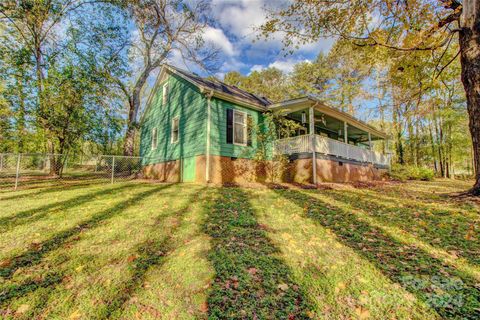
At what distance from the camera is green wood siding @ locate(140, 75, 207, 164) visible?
10.6m

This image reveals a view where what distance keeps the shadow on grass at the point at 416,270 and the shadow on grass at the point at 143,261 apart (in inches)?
107

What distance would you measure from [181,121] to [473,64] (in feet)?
36.3

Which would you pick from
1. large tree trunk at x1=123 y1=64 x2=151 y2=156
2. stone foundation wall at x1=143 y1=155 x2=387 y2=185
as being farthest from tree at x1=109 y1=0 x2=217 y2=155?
stone foundation wall at x1=143 y1=155 x2=387 y2=185

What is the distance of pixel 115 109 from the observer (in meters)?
13.7

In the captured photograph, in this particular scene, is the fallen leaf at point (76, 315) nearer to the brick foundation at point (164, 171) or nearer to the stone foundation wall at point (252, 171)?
the stone foundation wall at point (252, 171)

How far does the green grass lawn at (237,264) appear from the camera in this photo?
2.04 metres

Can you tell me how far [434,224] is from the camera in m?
4.30

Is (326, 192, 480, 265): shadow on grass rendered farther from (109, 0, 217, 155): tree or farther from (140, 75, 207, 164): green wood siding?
(109, 0, 217, 155): tree

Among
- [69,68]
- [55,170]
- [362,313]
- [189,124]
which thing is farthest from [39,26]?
[362,313]

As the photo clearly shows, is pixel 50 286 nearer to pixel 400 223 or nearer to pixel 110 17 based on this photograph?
pixel 400 223

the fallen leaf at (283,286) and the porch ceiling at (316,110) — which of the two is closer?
the fallen leaf at (283,286)

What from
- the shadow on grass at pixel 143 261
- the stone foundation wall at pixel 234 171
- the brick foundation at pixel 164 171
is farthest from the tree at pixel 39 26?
the shadow on grass at pixel 143 261

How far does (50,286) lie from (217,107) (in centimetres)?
904

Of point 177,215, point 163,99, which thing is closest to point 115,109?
point 163,99
